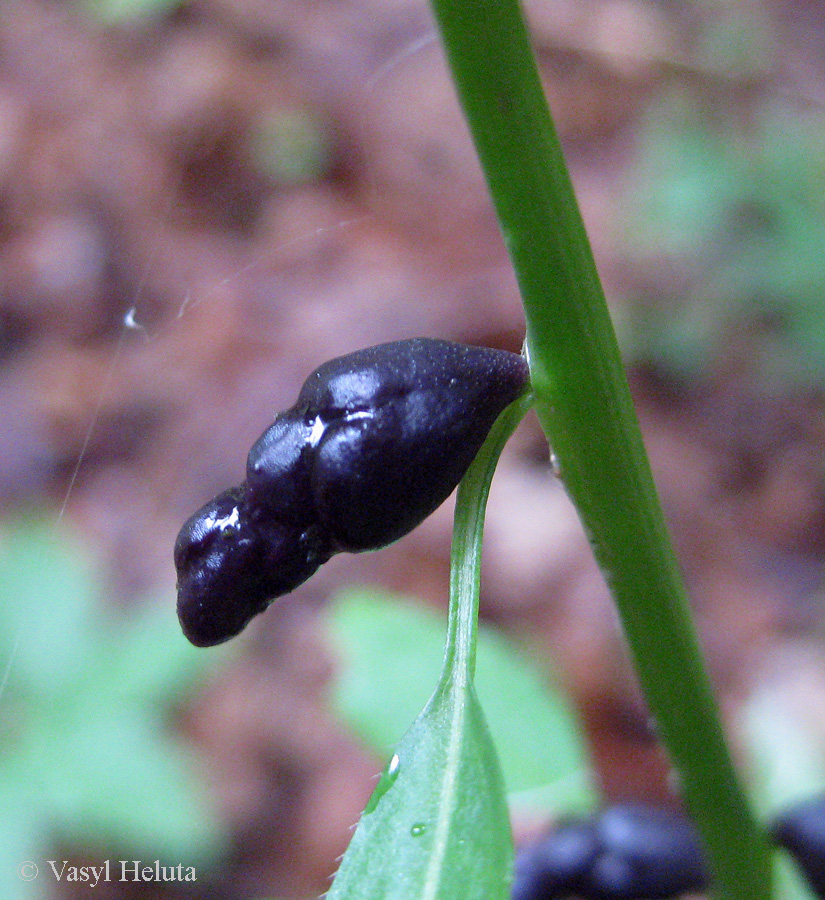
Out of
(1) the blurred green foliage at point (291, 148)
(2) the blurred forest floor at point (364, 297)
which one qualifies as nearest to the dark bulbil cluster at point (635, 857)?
(2) the blurred forest floor at point (364, 297)

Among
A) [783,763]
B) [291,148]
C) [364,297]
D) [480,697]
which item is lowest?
[783,763]

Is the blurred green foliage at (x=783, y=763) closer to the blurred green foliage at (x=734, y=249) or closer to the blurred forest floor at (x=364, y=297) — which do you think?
the blurred forest floor at (x=364, y=297)

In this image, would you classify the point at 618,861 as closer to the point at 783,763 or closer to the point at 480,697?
the point at 480,697

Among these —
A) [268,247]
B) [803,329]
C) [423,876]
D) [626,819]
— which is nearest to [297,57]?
[268,247]


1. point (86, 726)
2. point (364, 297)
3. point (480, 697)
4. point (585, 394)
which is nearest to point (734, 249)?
point (364, 297)

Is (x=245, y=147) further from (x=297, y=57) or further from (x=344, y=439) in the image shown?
(x=344, y=439)

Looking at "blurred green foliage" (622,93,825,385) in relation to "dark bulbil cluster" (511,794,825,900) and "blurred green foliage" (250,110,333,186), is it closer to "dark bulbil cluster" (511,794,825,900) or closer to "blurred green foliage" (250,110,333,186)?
"blurred green foliage" (250,110,333,186)
